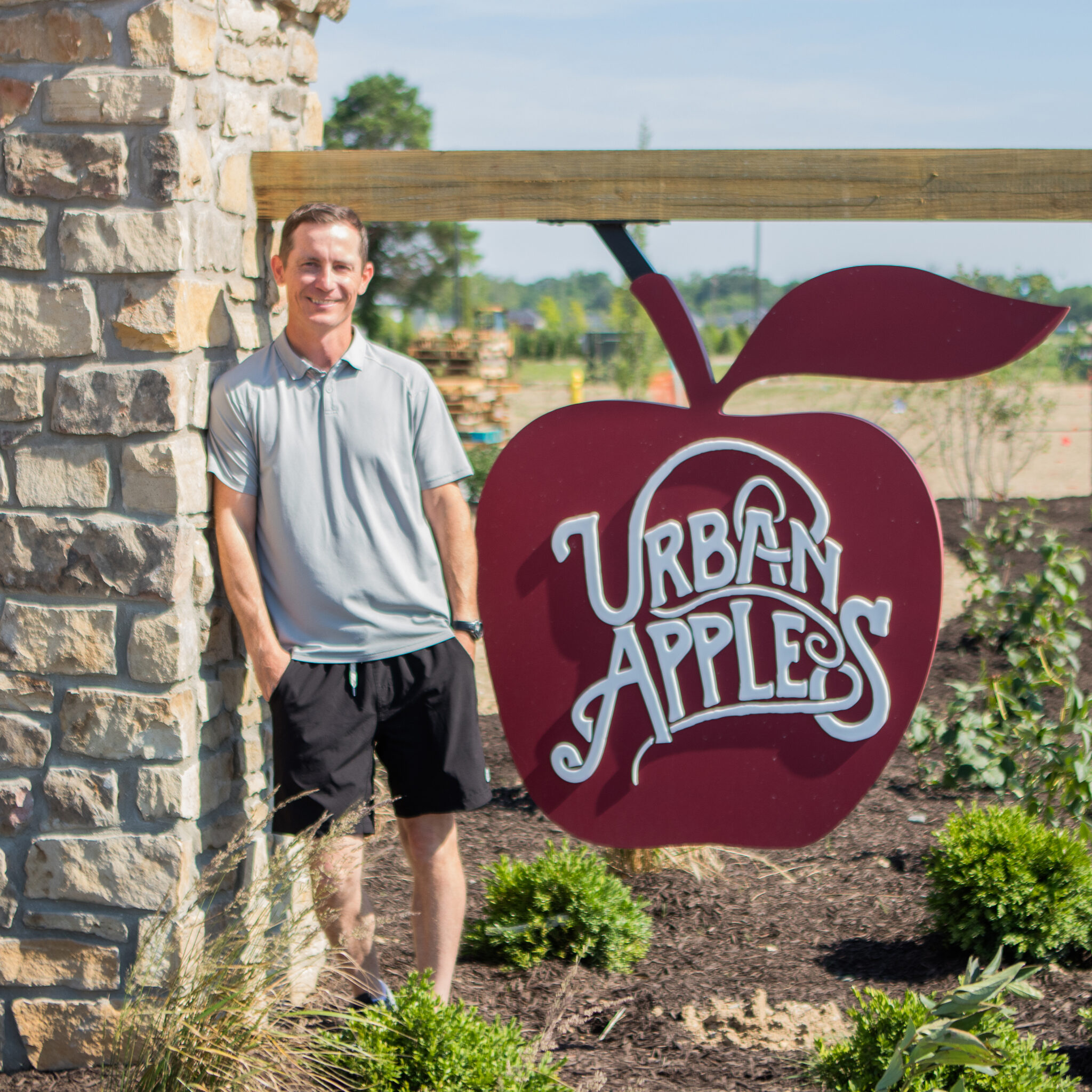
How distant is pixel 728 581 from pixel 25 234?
77.3 inches

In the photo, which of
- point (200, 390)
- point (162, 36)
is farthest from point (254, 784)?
point (162, 36)

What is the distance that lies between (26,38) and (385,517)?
1.44 meters

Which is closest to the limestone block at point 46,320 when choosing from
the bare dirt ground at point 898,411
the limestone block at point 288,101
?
the limestone block at point 288,101

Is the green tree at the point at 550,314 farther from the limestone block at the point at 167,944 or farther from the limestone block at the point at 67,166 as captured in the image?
the limestone block at the point at 167,944

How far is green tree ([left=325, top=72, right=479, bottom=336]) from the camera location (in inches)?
1080

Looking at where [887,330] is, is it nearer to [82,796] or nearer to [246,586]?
[246,586]

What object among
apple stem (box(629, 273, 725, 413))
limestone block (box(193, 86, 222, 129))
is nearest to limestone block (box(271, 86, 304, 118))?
limestone block (box(193, 86, 222, 129))

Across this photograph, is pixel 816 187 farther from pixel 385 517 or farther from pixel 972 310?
pixel 385 517

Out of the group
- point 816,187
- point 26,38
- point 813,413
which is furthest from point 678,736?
point 26,38

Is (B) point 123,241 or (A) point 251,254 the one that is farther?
(A) point 251,254

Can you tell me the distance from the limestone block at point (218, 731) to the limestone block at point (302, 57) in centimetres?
187

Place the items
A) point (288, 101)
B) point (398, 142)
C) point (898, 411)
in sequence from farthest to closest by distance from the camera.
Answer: point (398, 142)
point (898, 411)
point (288, 101)

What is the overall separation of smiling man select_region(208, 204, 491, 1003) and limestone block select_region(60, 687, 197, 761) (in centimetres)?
22

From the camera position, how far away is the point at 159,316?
291cm
